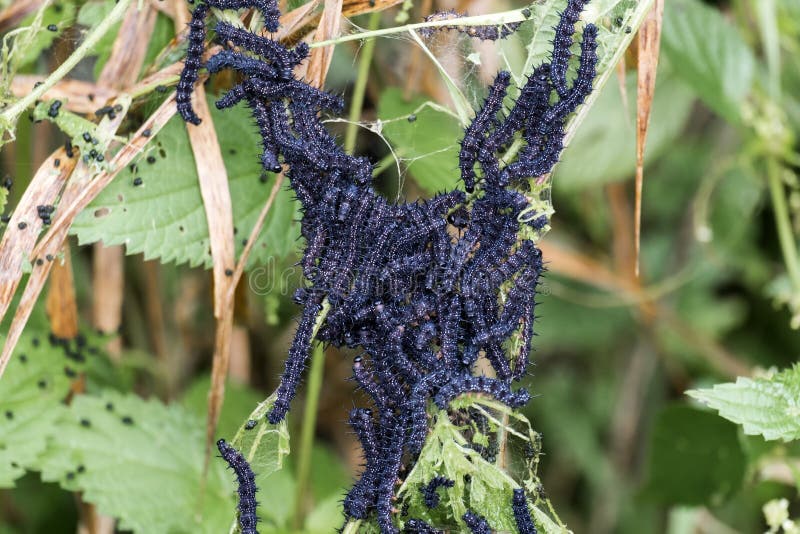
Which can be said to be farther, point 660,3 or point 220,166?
point 220,166

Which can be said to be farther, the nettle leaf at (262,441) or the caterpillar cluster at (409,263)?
the nettle leaf at (262,441)

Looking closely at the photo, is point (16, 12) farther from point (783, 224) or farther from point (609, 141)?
point (783, 224)

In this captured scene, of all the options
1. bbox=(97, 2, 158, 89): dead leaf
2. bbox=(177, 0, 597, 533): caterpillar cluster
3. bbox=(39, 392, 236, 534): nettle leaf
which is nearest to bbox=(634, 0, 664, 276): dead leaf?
bbox=(177, 0, 597, 533): caterpillar cluster

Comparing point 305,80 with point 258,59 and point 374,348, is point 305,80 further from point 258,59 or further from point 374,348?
point 374,348

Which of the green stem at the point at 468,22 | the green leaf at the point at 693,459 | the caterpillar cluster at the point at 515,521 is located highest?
the green stem at the point at 468,22

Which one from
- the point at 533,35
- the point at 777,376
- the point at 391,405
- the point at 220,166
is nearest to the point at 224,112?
the point at 220,166

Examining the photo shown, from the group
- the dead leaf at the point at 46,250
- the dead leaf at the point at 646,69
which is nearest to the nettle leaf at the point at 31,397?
the dead leaf at the point at 46,250

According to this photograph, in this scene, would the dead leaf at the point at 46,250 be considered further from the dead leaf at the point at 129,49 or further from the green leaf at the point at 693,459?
the green leaf at the point at 693,459
